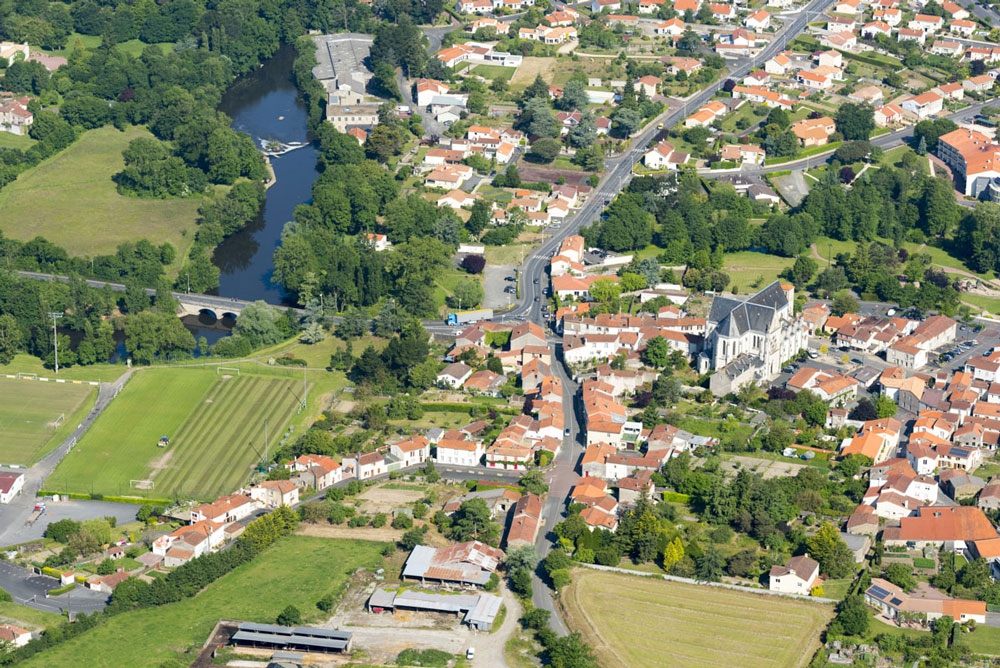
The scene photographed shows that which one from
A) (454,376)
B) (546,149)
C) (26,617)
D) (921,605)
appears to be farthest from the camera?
(546,149)

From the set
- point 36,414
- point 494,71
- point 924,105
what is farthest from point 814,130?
point 36,414

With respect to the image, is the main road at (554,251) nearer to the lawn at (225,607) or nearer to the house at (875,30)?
the house at (875,30)

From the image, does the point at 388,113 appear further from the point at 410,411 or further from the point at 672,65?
the point at 410,411

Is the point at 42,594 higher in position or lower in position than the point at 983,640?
lower

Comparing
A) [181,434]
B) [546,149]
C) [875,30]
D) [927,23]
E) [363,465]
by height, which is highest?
[927,23]

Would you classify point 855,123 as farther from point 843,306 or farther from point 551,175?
point 843,306

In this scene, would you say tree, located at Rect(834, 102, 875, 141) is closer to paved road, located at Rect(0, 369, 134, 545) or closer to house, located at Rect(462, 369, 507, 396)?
house, located at Rect(462, 369, 507, 396)
